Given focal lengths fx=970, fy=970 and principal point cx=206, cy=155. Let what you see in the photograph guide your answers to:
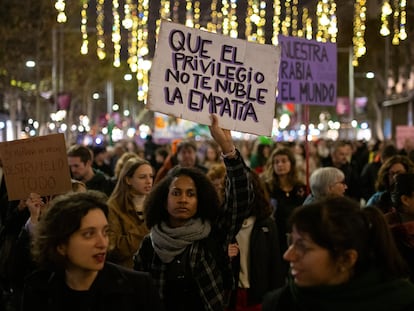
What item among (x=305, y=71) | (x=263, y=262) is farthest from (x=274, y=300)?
(x=305, y=71)

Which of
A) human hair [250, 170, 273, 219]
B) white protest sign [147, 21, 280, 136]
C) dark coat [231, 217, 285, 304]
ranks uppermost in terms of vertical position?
white protest sign [147, 21, 280, 136]

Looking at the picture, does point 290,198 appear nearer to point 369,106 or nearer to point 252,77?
point 252,77

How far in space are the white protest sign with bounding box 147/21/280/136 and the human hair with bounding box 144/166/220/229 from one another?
0.73 metres

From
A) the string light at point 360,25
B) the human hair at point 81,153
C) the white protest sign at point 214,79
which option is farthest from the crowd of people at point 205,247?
the string light at point 360,25

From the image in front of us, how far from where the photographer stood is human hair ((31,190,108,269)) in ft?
14.5

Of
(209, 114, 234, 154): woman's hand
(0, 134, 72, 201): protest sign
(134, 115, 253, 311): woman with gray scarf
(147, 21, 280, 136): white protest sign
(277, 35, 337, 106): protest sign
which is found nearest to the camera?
(134, 115, 253, 311): woman with gray scarf

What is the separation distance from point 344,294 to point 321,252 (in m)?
0.19

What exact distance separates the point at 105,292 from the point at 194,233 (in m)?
1.43

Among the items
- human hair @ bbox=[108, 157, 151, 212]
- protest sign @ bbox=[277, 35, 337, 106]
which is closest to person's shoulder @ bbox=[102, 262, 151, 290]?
human hair @ bbox=[108, 157, 151, 212]

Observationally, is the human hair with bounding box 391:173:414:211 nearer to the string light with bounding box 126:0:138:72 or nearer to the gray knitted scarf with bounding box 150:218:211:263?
the gray knitted scarf with bounding box 150:218:211:263

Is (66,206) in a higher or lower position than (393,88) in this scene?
lower

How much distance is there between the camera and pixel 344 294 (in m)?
3.70

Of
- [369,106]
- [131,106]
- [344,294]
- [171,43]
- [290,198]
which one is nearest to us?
[344,294]

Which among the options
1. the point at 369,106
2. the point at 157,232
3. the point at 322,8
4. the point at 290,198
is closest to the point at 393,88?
the point at 369,106
